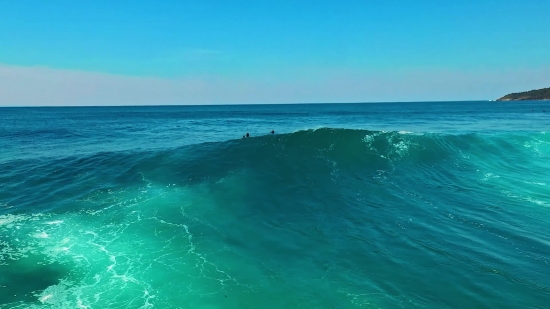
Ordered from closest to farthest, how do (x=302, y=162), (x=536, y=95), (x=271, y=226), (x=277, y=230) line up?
(x=277, y=230)
(x=271, y=226)
(x=302, y=162)
(x=536, y=95)

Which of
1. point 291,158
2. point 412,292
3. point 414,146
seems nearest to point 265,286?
point 412,292

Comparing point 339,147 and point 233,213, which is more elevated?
point 339,147

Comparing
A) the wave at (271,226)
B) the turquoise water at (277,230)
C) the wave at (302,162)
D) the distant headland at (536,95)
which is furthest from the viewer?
the distant headland at (536,95)

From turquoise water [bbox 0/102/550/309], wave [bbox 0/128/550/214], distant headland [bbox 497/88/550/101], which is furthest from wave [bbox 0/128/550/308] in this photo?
distant headland [bbox 497/88/550/101]

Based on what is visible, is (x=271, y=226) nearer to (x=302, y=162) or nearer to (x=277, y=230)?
(x=277, y=230)

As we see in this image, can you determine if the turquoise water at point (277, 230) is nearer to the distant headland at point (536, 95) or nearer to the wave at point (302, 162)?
the wave at point (302, 162)

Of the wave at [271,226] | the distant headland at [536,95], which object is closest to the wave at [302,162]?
the wave at [271,226]

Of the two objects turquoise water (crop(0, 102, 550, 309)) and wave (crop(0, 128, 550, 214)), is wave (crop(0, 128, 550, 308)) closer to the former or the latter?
turquoise water (crop(0, 102, 550, 309))

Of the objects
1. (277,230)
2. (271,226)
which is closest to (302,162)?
(271,226)

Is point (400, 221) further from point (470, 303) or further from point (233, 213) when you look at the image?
point (233, 213)
